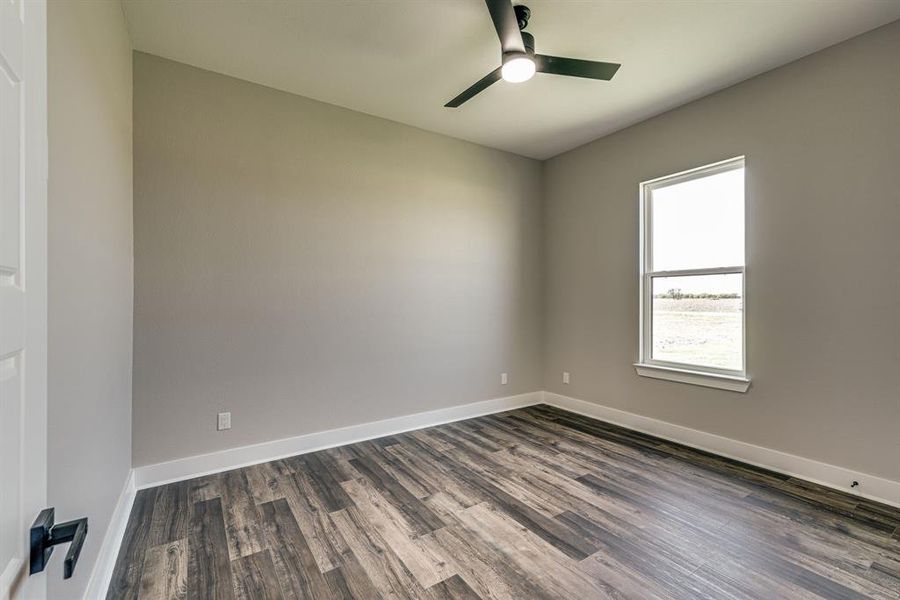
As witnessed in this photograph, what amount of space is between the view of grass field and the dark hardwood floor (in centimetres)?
79

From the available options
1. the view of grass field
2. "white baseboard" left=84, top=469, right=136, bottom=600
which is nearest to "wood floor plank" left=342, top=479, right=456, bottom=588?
"white baseboard" left=84, top=469, right=136, bottom=600

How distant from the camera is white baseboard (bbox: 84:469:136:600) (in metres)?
1.57

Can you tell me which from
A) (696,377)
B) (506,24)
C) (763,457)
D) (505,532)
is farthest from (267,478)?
(763,457)

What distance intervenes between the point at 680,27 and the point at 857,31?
3.65 ft

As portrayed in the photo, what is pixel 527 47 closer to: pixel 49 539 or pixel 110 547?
pixel 49 539

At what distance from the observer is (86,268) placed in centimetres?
154

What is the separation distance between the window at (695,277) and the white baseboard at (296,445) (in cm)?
173

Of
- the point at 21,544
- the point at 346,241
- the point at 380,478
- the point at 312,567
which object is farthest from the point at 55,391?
the point at 346,241

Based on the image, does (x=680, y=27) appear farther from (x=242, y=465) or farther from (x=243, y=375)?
(x=242, y=465)

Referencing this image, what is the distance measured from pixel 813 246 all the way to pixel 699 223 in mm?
800

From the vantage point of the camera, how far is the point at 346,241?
3336 millimetres

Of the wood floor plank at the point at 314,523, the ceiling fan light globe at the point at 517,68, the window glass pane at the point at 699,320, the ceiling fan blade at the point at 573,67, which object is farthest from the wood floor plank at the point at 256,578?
the window glass pane at the point at 699,320

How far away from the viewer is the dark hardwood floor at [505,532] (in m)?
1.72

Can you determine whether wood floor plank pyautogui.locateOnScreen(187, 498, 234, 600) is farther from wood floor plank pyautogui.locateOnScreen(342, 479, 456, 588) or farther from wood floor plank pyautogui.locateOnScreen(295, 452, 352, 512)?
wood floor plank pyautogui.locateOnScreen(342, 479, 456, 588)
